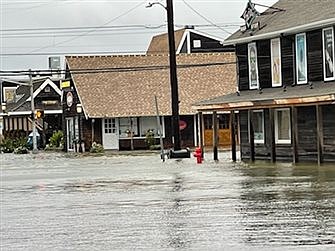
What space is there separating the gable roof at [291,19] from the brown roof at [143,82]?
63.0ft

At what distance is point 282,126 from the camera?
38.5 meters

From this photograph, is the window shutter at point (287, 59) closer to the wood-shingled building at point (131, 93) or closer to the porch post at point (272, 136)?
the porch post at point (272, 136)

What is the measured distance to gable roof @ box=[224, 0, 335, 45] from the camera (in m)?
35.4

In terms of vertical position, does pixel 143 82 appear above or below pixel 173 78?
above

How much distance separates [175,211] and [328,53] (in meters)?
17.8

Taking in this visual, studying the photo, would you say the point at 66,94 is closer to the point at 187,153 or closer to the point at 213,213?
the point at 187,153

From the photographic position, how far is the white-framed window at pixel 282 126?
124 feet

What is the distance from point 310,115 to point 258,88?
15.7 ft

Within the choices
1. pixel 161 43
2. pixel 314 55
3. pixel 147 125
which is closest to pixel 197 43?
pixel 161 43

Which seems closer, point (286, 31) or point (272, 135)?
point (272, 135)

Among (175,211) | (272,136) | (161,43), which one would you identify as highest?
(161,43)

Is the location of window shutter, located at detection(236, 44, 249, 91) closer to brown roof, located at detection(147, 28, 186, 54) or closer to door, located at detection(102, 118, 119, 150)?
door, located at detection(102, 118, 119, 150)

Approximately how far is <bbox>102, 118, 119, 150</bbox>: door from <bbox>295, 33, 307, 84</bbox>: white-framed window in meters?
26.4

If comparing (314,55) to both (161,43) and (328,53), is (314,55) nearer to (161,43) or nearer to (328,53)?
(328,53)
